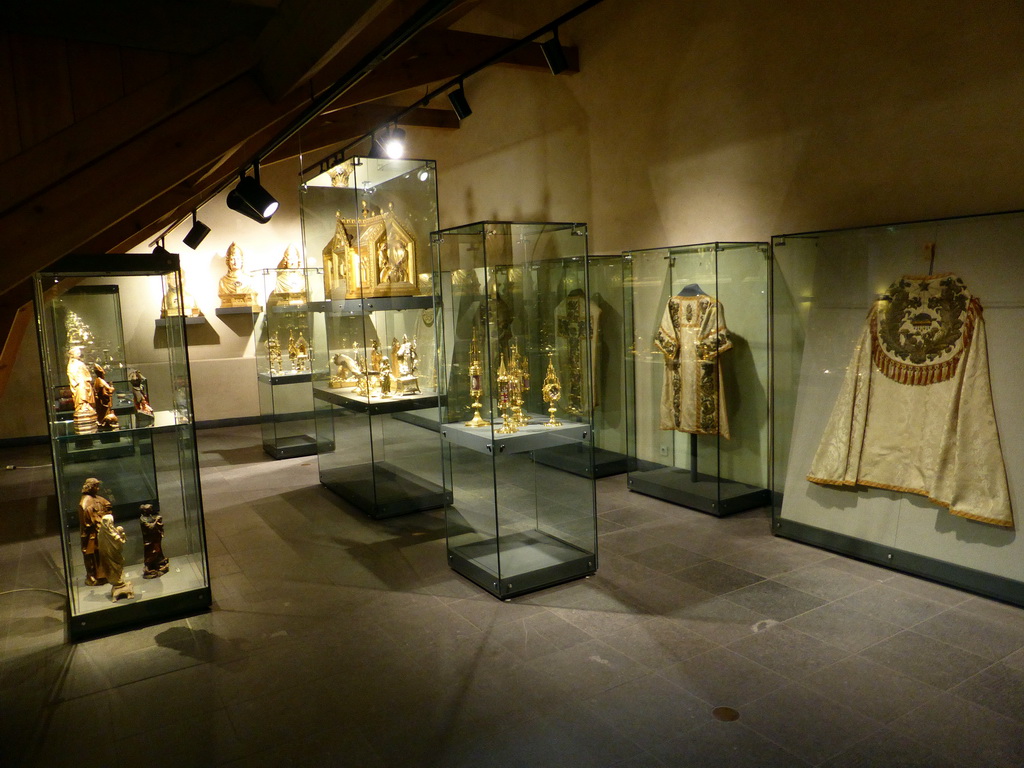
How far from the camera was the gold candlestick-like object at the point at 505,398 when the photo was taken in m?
4.07

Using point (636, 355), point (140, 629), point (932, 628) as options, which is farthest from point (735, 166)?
point (140, 629)

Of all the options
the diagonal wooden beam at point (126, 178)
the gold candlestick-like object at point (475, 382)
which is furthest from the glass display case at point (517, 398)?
the diagonal wooden beam at point (126, 178)

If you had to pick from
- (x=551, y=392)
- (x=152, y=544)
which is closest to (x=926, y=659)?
(x=551, y=392)

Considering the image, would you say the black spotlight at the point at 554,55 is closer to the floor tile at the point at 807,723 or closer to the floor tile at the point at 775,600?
the floor tile at the point at 775,600

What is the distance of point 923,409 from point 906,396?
0.13 metres

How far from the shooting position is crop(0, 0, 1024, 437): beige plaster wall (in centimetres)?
419

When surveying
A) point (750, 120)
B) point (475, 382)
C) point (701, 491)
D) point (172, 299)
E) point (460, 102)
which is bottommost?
point (701, 491)

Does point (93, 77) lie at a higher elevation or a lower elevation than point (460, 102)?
lower

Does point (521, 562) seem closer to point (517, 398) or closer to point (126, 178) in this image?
point (517, 398)

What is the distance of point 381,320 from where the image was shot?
18.7 feet

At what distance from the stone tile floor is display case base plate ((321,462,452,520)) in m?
0.85

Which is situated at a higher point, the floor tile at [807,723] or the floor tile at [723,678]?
the floor tile at [723,678]

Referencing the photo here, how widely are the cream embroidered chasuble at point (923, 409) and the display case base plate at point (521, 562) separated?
67.2 inches

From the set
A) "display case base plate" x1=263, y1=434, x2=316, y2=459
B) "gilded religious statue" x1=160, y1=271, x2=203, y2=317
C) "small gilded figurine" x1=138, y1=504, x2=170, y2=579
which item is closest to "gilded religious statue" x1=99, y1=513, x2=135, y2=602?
"small gilded figurine" x1=138, y1=504, x2=170, y2=579
